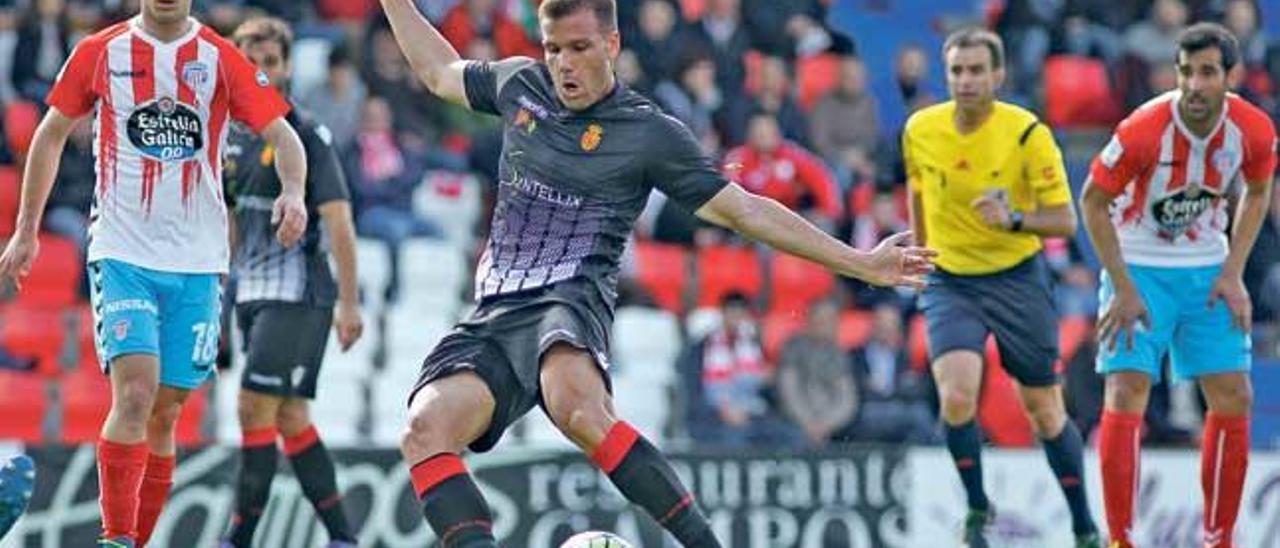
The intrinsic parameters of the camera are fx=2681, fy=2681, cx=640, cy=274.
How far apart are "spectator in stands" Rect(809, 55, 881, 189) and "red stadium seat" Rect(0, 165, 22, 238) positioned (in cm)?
665

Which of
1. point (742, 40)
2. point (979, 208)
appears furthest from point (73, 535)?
point (742, 40)

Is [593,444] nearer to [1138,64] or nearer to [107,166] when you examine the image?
[107,166]

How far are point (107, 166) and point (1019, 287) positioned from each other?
4771 mm

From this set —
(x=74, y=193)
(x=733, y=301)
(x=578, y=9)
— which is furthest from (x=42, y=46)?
(x=578, y=9)

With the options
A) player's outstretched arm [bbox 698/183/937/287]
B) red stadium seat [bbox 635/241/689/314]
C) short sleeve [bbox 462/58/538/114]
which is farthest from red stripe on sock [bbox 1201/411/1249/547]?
red stadium seat [bbox 635/241/689/314]

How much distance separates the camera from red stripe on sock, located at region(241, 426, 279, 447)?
42.1 ft

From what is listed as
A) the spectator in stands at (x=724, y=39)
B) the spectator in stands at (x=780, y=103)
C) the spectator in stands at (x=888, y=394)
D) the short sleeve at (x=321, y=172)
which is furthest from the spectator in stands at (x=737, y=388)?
the short sleeve at (x=321, y=172)

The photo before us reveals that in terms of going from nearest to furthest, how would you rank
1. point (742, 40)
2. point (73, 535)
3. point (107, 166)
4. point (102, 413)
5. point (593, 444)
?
point (593, 444)
point (107, 166)
point (73, 535)
point (102, 413)
point (742, 40)

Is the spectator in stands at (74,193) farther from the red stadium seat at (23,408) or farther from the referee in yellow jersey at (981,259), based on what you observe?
the referee in yellow jersey at (981,259)

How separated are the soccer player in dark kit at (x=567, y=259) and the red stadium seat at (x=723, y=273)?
1021cm

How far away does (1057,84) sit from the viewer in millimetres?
23422

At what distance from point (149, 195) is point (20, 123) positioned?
934 centimetres

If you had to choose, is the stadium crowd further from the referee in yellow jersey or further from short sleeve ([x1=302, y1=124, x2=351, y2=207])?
short sleeve ([x1=302, y1=124, x2=351, y2=207])

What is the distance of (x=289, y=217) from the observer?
10.8 m
